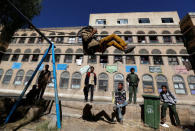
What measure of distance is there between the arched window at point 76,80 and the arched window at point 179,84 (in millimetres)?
14765

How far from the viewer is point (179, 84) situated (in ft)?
43.8

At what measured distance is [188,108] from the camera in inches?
189

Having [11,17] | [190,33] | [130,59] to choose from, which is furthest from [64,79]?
[190,33]

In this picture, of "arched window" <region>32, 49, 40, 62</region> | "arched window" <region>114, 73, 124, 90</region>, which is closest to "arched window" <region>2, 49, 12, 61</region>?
"arched window" <region>32, 49, 40, 62</region>

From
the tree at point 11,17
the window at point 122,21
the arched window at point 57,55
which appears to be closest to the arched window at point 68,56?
the arched window at point 57,55

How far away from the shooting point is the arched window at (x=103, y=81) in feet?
46.9

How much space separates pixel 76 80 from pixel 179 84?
15923 mm

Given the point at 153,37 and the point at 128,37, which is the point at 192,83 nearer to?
the point at 153,37

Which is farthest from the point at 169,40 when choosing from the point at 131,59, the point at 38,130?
the point at 38,130

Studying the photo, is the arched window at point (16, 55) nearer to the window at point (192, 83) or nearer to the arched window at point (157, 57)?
the arched window at point (157, 57)

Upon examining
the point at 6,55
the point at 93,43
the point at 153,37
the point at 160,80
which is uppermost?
the point at 153,37

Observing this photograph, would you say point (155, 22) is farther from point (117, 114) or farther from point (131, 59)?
point (117, 114)

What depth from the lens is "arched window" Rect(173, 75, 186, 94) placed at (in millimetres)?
13090

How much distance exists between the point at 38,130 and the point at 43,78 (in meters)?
3.01
